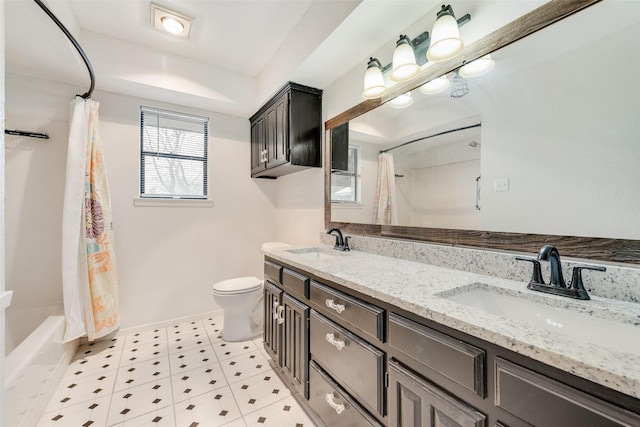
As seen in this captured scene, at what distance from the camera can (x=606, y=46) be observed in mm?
889

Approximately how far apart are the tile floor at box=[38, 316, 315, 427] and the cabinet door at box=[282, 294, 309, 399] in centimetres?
20

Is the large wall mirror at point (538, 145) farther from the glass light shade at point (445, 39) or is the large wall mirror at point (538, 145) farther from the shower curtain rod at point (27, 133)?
the shower curtain rod at point (27, 133)

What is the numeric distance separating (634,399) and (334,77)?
2294 millimetres

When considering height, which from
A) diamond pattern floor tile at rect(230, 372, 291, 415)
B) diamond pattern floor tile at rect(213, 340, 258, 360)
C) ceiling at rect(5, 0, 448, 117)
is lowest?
diamond pattern floor tile at rect(230, 372, 291, 415)

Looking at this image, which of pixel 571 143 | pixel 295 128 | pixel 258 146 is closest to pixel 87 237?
pixel 258 146

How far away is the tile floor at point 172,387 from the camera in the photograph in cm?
149

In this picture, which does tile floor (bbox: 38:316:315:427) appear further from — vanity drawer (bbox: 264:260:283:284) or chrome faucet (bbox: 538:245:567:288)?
chrome faucet (bbox: 538:245:567:288)

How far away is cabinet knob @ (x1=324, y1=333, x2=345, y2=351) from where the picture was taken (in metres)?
1.16

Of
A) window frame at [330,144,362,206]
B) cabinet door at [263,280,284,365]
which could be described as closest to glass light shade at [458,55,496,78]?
window frame at [330,144,362,206]

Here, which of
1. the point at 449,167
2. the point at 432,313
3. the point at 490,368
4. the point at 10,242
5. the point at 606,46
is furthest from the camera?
the point at 10,242

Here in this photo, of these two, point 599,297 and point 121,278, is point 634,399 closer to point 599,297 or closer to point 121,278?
point 599,297

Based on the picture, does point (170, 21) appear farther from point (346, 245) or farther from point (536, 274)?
point (536, 274)

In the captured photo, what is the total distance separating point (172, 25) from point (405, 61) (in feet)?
5.96

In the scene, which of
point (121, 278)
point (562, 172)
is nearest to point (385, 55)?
point (562, 172)
